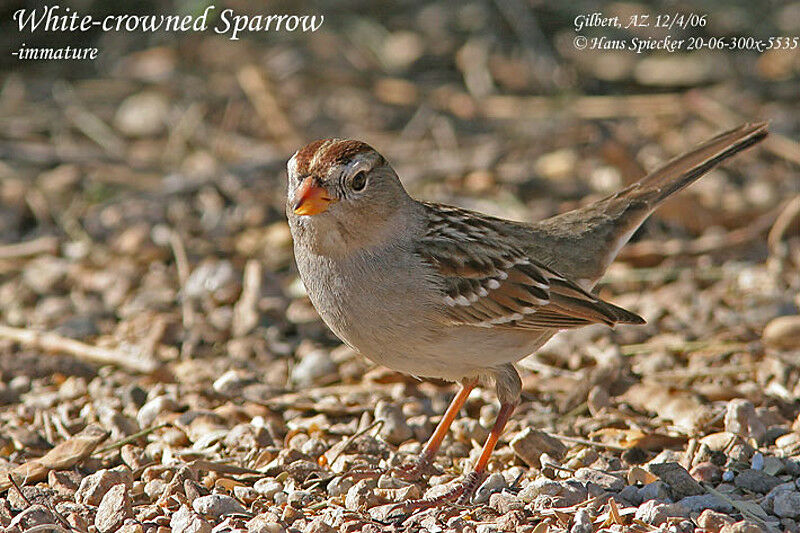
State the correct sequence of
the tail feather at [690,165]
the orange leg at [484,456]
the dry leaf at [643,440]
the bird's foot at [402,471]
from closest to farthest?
the orange leg at [484,456], the bird's foot at [402,471], the dry leaf at [643,440], the tail feather at [690,165]

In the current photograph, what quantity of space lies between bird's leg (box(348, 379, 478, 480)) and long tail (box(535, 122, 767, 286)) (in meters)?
0.84

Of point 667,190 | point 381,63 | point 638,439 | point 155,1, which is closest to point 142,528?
point 638,439

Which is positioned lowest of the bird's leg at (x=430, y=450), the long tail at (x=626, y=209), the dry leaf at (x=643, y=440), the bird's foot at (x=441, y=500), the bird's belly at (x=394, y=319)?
the bird's foot at (x=441, y=500)

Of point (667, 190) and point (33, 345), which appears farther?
point (33, 345)

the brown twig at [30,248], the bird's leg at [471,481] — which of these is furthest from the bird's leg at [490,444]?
the brown twig at [30,248]

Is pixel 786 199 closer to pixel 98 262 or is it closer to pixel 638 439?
pixel 638 439

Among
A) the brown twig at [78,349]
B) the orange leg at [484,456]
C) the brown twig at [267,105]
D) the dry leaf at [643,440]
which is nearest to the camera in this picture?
the orange leg at [484,456]

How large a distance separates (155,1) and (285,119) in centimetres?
204

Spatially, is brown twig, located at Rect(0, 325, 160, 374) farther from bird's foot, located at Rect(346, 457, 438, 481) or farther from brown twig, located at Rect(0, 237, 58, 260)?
bird's foot, located at Rect(346, 457, 438, 481)

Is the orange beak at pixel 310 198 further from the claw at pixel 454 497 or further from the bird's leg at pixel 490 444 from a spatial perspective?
the claw at pixel 454 497

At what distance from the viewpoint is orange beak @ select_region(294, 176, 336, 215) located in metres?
4.39

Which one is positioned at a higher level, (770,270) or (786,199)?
(786,199)

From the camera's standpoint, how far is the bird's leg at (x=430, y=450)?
15.3ft

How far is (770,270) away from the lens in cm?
671
